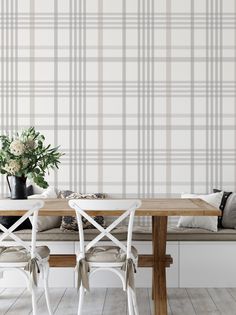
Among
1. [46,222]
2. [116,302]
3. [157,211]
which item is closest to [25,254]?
[157,211]

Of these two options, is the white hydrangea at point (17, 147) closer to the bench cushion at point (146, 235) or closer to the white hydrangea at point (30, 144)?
the white hydrangea at point (30, 144)

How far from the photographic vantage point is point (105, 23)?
17.4 feet

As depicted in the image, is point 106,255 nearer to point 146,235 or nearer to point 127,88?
point 146,235

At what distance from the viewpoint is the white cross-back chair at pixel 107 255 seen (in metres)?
3.31

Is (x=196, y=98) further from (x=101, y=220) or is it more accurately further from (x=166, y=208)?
(x=166, y=208)

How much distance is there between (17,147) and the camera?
3947 millimetres

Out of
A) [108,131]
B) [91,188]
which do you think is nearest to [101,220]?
[91,188]

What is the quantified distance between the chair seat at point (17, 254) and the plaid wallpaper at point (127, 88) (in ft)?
5.57

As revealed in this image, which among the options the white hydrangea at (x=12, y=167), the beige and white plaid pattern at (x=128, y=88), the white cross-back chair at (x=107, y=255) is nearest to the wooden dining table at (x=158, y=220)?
the white cross-back chair at (x=107, y=255)

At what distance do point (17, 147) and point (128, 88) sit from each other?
1686 mm

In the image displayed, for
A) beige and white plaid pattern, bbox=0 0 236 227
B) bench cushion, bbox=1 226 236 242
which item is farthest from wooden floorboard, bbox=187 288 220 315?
beige and white plaid pattern, bbox=0 0 236 227

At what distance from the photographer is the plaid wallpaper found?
527 centimetres

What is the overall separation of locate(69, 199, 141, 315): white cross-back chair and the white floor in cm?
51

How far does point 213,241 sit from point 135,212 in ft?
4.52
